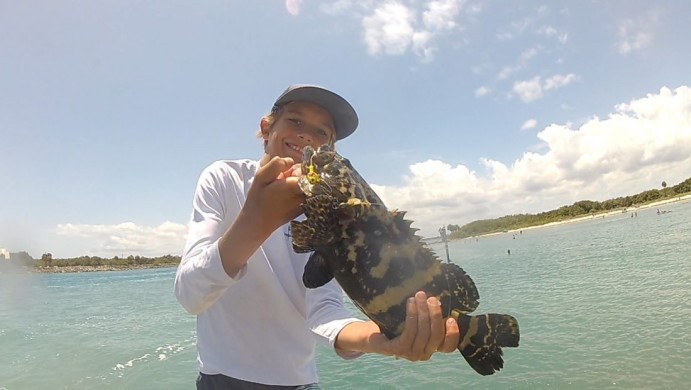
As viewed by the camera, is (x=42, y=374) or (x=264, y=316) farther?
(x=42, y=374)

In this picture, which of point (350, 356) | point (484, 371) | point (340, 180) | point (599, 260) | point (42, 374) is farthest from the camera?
point (599, 260)

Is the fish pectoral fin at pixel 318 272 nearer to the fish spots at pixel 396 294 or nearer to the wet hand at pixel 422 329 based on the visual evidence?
the fish spots at pixel 396 294

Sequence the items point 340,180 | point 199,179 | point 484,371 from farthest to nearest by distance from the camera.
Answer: point 199,179 → point 340,180 → point 484,371

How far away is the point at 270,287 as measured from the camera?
3.24 m

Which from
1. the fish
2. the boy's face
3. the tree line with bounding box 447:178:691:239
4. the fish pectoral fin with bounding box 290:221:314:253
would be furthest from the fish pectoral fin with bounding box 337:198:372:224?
the tree line with bounding box 447:178:691:239

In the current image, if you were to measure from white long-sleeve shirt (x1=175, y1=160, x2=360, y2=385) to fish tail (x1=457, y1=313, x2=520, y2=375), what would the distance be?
84cm

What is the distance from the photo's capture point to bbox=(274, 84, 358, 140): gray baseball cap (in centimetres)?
355

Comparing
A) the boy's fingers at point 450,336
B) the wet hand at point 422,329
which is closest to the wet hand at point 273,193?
the wet hand at point 422,329

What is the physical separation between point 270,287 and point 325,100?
5.14ft

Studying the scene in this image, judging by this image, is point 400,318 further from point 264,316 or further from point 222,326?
point 222,326

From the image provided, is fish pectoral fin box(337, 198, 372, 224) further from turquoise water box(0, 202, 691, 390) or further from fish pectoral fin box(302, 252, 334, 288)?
turquoise water box(0, 202, 691, 390)

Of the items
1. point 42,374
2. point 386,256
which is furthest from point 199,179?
point 42,374

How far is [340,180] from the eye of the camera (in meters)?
2.80

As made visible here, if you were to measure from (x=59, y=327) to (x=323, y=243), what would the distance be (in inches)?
1211
